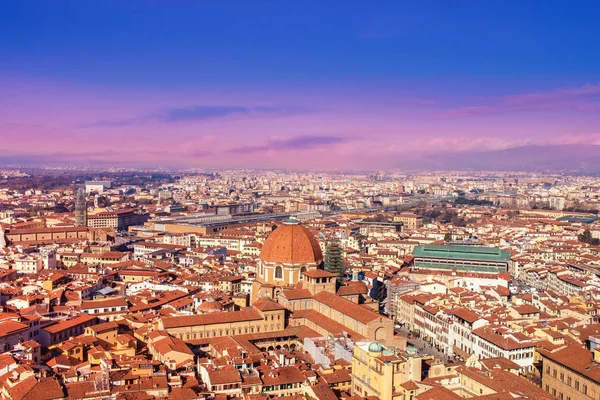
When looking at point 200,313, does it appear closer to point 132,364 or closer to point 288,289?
point 288,289

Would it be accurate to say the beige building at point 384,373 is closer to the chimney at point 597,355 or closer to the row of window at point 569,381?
the row of window at point 569,381

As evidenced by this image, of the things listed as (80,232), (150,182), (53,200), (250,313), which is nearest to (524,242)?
(250,313)

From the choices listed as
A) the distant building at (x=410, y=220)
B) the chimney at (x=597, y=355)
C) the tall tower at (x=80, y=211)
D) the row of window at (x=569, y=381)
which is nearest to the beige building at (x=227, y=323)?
the row of window at (x=569, y=381)

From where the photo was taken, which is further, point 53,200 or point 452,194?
point 452,194

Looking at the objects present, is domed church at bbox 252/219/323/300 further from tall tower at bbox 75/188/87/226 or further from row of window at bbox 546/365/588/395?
tall tower at bbox 75/188/87/226

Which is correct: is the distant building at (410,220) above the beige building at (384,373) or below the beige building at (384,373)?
below

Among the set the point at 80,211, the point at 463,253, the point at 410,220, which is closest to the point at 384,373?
the point at 463,253
